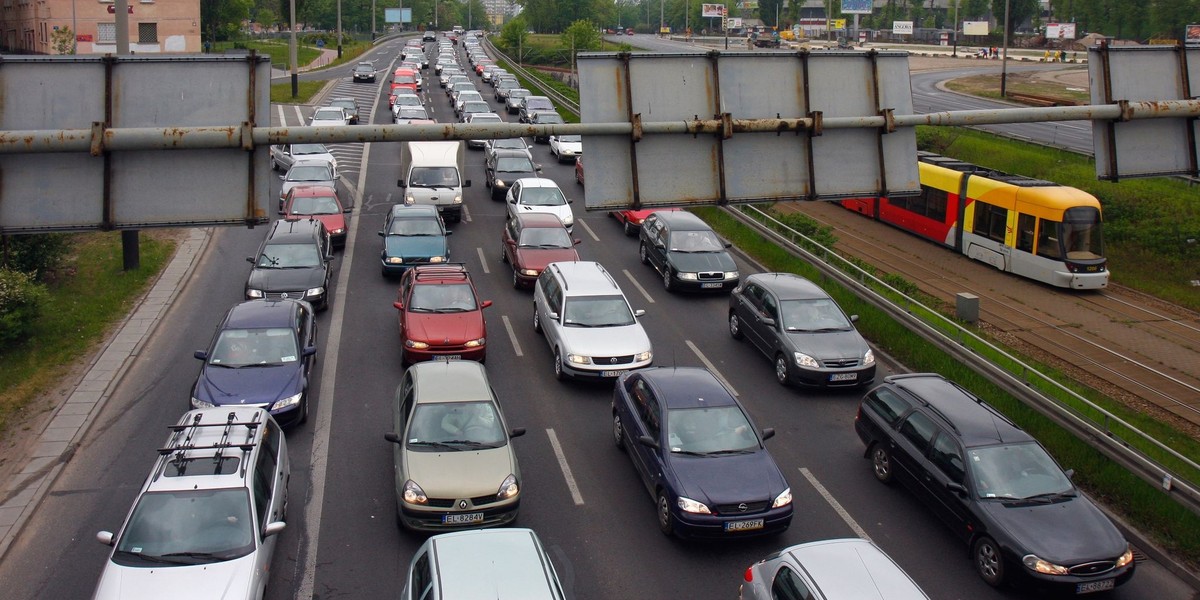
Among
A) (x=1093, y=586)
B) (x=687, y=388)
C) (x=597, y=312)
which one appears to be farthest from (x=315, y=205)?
(x=1093, y=586)

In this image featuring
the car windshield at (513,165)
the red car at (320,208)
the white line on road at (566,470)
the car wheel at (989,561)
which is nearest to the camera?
the car wheel at (989,561)

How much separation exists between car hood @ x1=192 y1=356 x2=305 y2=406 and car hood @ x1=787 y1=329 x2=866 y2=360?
28.7 feet

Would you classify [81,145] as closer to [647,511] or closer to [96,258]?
[647,511]

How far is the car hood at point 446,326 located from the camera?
17.5 meters

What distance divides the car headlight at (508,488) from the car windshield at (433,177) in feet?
60.1

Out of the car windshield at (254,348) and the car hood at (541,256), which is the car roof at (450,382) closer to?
the car windshield at (254,348)

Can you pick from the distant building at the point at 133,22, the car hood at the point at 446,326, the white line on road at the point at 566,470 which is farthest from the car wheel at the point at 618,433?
the distant building at the point at 133,22

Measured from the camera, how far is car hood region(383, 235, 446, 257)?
913 inches

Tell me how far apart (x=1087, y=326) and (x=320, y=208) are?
65.2 ft

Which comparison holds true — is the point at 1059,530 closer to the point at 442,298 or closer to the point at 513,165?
the point at 442,298

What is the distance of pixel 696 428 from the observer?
1281 centimetres

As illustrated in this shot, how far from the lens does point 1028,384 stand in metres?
15.8

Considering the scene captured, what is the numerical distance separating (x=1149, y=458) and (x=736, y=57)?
27.8ft

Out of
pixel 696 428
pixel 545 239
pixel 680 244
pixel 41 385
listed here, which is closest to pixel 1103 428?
pixel 696 428
